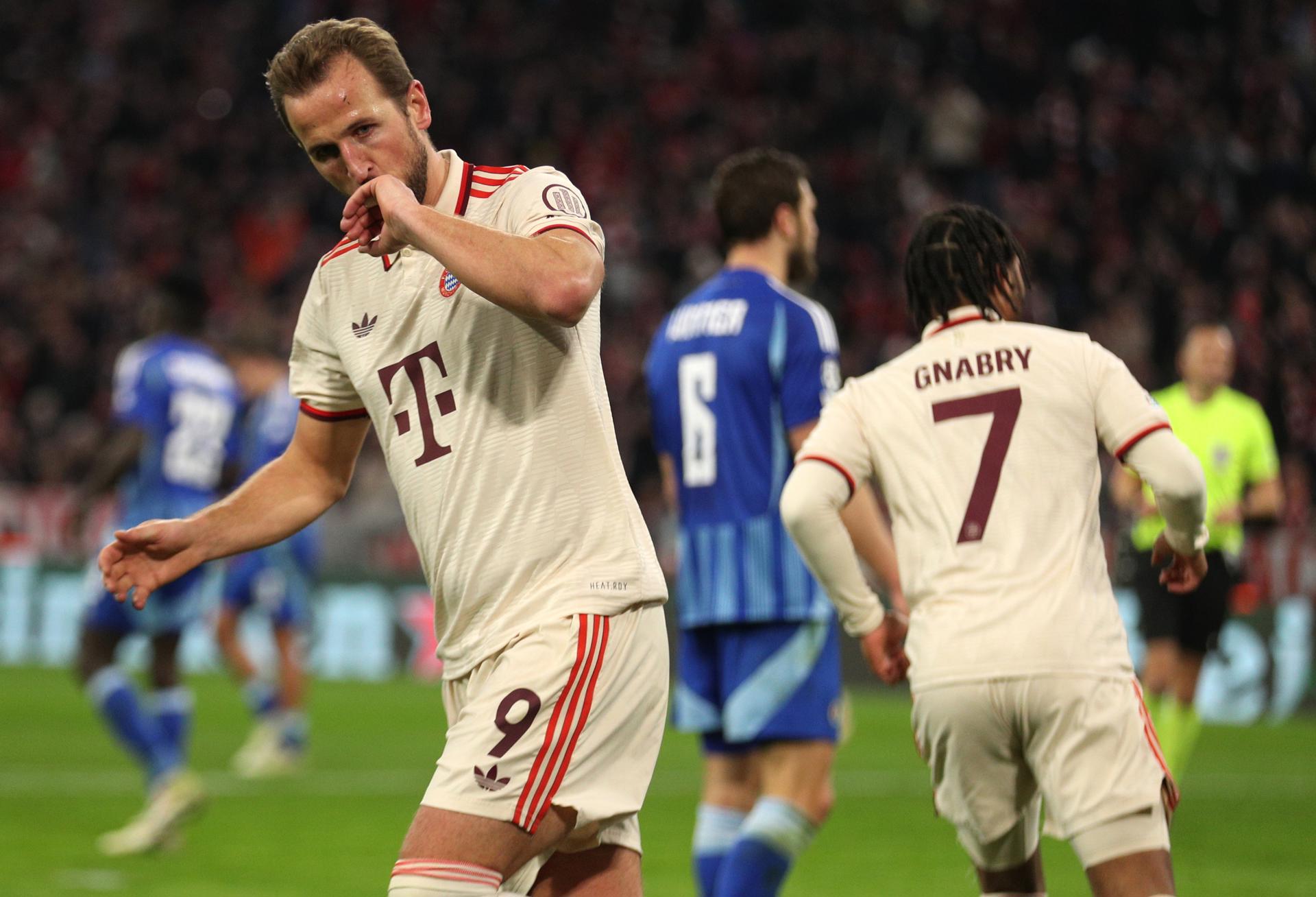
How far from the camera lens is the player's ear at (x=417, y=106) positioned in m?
3.44

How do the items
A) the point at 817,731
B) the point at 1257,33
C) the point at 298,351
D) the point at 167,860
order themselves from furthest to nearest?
the point at 1257,33 → the point at 167,860 → the point at 817,731 → the point at 298,351

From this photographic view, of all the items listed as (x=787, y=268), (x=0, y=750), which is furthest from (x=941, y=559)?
(x=0, y=750)

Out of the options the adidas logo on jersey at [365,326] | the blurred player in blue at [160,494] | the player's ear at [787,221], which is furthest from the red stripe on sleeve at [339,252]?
the blurred player in blue at [160,494]

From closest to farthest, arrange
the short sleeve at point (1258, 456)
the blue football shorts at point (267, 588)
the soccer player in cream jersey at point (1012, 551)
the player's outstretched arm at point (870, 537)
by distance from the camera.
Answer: the soccer player in cream jersey at point (1012, 551) → the player's outstretched arm at point (870, 537) → the short sleeve at point (1258, 456) → the blue football shorts at point (267, 588)

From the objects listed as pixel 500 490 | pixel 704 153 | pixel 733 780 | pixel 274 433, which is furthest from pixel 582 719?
pixel 704 153

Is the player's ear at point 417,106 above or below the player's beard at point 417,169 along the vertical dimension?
above

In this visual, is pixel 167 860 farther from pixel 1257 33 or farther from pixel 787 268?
pixel 1257 33

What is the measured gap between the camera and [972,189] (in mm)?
20109

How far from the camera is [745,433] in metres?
5.52

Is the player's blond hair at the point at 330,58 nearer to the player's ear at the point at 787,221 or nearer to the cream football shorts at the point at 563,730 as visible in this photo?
the cream football shorts at the point at 563,730

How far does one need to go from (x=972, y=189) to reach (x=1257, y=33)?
3529 millimetres

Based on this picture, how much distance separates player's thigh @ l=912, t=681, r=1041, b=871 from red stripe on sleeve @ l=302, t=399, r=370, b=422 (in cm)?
134

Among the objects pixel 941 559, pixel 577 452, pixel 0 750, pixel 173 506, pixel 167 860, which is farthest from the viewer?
pixel 0 750

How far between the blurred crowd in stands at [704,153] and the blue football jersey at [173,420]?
8.50 m
